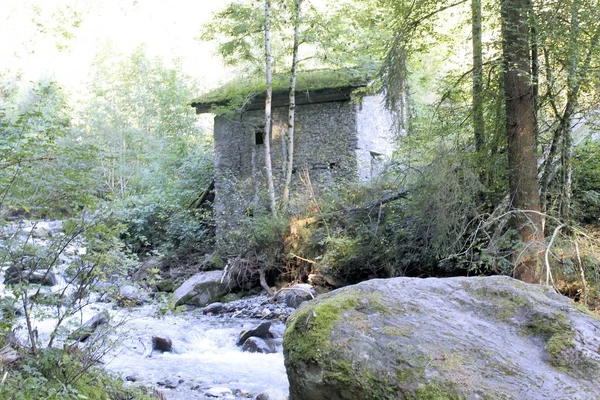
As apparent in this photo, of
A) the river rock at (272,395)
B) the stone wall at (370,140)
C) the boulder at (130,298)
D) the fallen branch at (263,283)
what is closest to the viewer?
the boulder at (130,298)

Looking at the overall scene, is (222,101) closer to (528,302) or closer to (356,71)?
(356,71)

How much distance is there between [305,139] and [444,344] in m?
13.8

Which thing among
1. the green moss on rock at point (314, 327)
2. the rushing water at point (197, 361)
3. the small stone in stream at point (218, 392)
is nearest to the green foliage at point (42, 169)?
the rushing water at point (197, 361)

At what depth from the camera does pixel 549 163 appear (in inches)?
312

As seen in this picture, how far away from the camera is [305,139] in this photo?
54.9 feet

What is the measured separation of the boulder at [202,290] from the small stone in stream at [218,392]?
5.94m

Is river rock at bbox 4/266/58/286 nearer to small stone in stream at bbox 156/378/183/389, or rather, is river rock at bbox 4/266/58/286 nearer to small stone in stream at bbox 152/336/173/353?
small stone in stream at bbox 156/378/183/389

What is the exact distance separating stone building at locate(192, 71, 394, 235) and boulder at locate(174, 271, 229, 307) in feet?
8.43

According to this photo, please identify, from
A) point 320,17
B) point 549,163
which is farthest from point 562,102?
point 320,17

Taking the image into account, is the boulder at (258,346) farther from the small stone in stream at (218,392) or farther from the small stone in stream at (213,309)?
the small stone in stream at (213,309)

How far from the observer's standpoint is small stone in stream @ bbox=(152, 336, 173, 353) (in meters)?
7.93

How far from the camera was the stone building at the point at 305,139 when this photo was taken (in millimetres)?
16000

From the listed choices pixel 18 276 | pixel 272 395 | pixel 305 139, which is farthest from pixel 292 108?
pixel 18 276

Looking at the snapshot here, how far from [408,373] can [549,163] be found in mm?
5948
